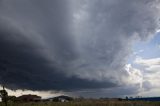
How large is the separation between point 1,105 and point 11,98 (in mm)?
22090

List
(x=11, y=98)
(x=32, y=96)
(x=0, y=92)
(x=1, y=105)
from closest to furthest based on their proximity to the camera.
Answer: (x=0, y=92)
(x=1, y=105)
(x=11, y=98)
(x=32, y=96)

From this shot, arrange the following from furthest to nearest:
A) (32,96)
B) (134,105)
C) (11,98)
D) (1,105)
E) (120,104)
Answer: (32,96) < (11,98) < (120,104) < (134,105) < (1,105)

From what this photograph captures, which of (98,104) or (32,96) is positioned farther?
(32,96)

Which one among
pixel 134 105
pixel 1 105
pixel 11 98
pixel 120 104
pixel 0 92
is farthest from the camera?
pixel 11 98

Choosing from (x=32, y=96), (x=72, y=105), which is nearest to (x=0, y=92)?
(x=72, y=105)

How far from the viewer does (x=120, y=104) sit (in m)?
65.6

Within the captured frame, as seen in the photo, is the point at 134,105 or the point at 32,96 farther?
the point at 32,96

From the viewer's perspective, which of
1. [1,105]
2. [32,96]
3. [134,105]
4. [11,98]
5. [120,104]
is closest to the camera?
[1,105]

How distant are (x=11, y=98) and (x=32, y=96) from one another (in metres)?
54.3

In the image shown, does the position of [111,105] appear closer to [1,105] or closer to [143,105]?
[143,105]

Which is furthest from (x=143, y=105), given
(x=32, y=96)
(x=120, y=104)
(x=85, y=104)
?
(x=32, y=96)

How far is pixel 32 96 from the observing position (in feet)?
431

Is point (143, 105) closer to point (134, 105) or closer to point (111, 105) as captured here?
point (134, 105)

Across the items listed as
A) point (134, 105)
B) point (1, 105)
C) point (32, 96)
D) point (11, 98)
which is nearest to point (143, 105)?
point (134, 105)
